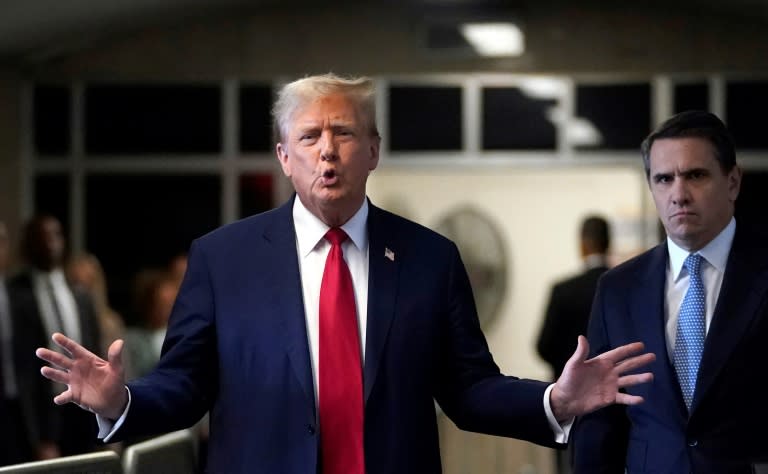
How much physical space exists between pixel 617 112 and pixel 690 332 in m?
9.02

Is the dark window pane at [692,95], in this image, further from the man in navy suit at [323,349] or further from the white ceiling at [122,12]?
the man in navy suit at [323,349]

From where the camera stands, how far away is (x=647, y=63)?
12.6 meters

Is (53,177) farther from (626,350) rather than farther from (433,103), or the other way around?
(626,350)

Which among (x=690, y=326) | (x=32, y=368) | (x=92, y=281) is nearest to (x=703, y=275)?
(x=690, y=326)

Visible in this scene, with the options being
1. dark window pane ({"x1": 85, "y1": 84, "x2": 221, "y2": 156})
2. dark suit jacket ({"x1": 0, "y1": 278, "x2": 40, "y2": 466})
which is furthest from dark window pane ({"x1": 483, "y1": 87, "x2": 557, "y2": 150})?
dark suit jacket ({"x1": 0, "y1": 278, "x2": 40, "y2": 466})

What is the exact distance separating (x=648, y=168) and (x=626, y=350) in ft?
2.46

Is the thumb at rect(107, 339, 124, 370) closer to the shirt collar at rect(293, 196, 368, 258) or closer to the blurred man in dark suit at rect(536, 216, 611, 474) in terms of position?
the shirt collar at rect(293, 196, 368, 258)

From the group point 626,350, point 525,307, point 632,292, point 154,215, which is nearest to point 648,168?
point 632,292

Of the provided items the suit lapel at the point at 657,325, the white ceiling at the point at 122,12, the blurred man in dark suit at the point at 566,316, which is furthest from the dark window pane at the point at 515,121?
the suit lapel at the point at 657,325

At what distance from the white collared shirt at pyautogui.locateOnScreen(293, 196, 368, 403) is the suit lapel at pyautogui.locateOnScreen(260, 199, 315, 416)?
3 centimetres

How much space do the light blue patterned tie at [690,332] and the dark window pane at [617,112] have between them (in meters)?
8.86

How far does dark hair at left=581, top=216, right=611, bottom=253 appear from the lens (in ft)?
25.8

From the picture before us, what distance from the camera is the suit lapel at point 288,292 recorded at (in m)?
3.28

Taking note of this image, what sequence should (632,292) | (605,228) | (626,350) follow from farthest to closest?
(605,228)
(632,292)
(626,350)
